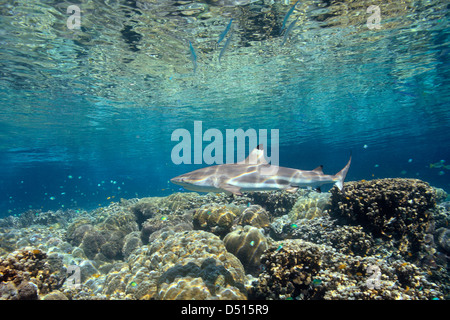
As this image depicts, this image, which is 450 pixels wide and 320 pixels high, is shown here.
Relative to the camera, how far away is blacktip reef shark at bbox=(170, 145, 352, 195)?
5.57 m

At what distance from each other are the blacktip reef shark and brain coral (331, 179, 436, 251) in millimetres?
2007

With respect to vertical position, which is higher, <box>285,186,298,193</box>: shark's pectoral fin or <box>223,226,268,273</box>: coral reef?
<box>285,186,298,193</box>: shark's pectoral fin

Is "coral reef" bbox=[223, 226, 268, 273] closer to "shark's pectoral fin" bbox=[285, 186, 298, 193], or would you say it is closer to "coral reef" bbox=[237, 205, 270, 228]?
"coral reef" bbox=[237, 205, 270, 228]

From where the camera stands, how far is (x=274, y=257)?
5613 mm

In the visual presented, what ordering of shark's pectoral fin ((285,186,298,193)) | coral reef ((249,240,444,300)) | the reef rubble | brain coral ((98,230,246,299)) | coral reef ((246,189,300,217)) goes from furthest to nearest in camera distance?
coral reef ((246,189,300,217))
shark's pectoral fin ((285,186,298,193))
the reef rubble
coral reef ((249,240,444,300))
brain coral ((98,230,246,299))

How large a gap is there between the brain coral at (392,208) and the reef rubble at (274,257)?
34 millimetres

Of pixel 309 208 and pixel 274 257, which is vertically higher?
pixel 309 208

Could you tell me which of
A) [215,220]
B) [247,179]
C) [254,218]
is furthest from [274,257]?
[254,218]

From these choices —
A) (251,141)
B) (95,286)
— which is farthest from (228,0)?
(251,141)

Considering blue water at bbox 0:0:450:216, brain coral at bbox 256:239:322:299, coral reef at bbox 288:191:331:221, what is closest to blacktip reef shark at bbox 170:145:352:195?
brain coral at bbox 256:239:322:299

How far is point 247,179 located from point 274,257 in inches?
82.0

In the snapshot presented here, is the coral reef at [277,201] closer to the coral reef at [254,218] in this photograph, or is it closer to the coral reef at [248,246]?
the coral reef at [254,218]

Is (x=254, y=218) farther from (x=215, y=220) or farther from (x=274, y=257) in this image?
(x=274, y=257)
